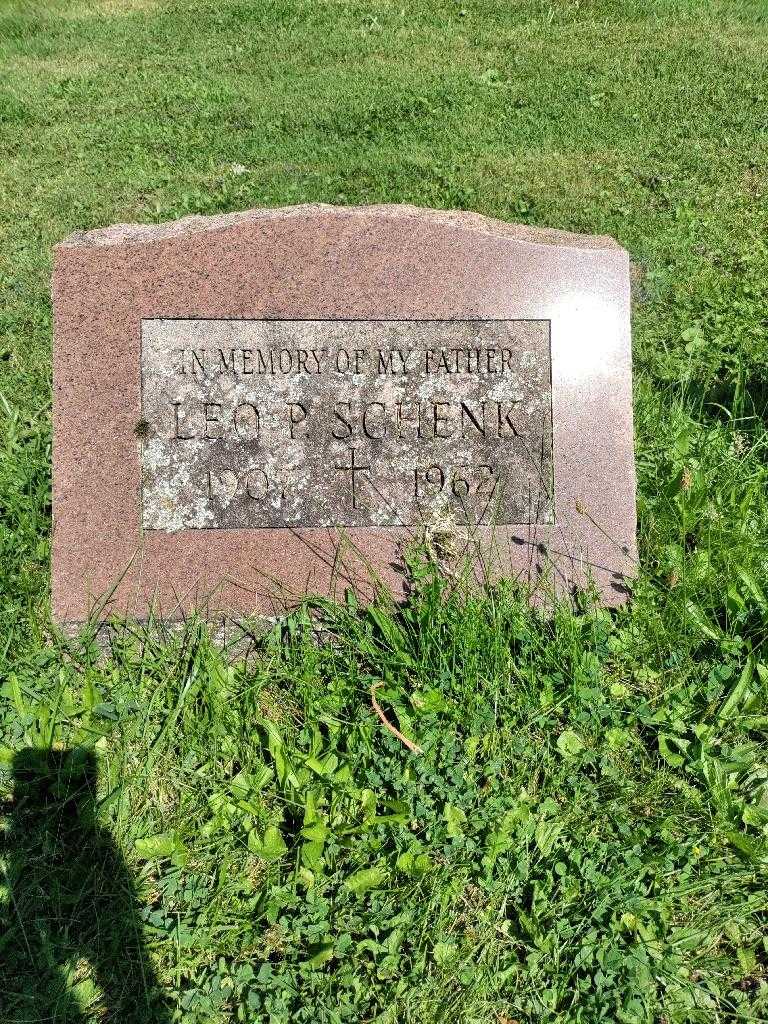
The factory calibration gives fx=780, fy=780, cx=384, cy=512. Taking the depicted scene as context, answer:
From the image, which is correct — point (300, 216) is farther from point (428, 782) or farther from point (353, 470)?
point (428, 782)

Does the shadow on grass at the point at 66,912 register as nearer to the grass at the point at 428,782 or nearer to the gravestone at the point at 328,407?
the grass at the point at 428,782

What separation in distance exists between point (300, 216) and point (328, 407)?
0.68 m

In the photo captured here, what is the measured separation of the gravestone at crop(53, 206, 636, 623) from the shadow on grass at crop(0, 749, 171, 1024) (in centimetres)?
65

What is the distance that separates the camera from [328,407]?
9.21ft

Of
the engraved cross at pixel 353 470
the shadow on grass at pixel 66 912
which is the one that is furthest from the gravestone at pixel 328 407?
the shadow on grass at pixel 66 912

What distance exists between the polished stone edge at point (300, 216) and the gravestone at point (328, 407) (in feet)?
0.04

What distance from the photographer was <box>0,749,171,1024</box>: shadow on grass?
189 cm

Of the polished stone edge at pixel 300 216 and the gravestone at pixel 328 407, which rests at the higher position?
the polished stone edge at pixel 300 216

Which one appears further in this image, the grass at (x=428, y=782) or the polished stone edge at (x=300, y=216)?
the polished stone edge at (x=300, y=216)

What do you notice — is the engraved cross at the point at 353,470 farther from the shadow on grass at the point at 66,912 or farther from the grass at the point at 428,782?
the shadow on grass at the point at 66,912

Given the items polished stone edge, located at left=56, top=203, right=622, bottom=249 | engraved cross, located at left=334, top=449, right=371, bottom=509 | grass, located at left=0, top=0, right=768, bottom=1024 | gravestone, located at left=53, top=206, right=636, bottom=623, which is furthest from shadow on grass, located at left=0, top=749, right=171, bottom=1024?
polished stone edge, located at left=56, top=203, right=622, bottom=249

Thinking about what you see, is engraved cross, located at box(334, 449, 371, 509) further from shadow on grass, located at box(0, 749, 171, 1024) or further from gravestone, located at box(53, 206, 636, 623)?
shadow on grass, located at box(0, 749, 171, 1024)

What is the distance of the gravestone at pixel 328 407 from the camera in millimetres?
2725

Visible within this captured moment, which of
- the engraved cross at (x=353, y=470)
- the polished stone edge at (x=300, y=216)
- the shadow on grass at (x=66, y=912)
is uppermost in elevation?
the polished stone edge at (x=300, y=216)
